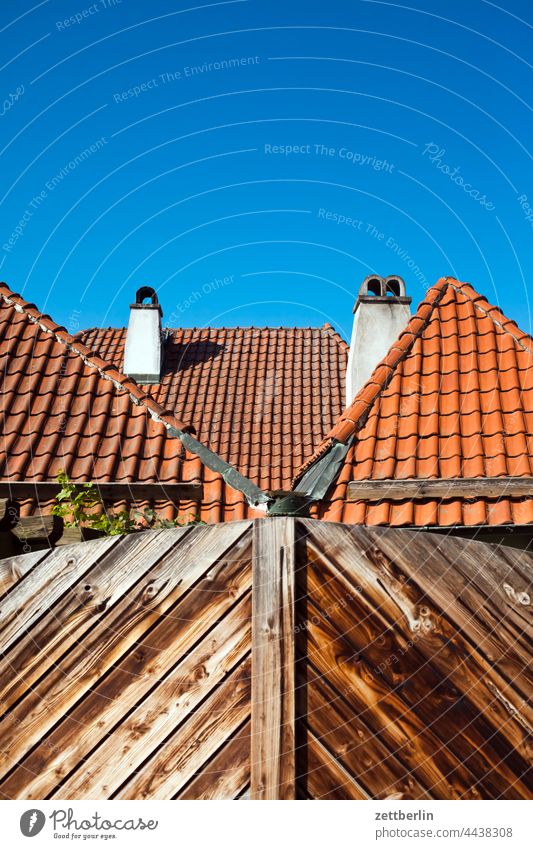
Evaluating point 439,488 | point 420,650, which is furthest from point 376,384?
point 420,650

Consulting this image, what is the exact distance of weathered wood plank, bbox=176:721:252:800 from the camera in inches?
84.6

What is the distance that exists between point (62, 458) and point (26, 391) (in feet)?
3.89

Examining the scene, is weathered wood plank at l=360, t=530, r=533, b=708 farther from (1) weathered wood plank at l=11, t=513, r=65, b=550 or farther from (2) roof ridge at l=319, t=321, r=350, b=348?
(2) roof ridge at l=319, t=321, r=350, b=348

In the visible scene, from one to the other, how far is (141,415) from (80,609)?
17.1 ft

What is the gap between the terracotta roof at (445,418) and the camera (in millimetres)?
6543

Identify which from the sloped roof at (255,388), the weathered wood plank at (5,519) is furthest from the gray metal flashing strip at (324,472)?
the weathered wood plank at (5,519)

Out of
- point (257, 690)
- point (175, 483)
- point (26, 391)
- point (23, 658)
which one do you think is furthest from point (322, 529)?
point (26, 391)

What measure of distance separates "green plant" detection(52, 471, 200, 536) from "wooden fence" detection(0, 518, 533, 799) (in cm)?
127

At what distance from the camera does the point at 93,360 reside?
8.11 meters

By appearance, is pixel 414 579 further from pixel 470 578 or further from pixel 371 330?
pixel 371 330

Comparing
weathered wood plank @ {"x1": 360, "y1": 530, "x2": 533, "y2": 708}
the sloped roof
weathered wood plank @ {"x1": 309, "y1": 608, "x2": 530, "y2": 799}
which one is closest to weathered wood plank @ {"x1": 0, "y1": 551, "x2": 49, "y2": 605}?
weathered wood plank @ {"x1": 309, "y1": 608, "x2": 530, "y2": 799}

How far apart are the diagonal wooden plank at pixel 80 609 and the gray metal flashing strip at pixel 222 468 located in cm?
393

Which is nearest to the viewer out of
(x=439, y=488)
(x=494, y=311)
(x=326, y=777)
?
(x=326, y=777)

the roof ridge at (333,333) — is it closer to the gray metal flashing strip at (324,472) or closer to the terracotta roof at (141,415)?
the terracotta roof at (141,415)
